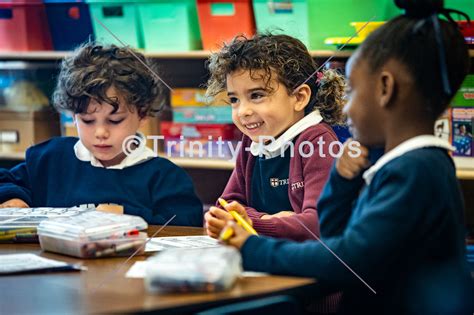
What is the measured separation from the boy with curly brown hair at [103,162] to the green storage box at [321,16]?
83 centimetres

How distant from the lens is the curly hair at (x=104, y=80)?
200cm

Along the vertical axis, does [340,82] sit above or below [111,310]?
above

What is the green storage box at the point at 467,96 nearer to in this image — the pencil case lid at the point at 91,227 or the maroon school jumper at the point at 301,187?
the maroon school jumper at the point at 301,187

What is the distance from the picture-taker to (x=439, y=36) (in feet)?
4.05

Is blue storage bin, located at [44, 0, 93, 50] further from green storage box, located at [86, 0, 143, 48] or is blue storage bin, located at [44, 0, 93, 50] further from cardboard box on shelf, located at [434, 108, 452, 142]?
cardboard box on shelf, located at [434, 108, 452, 142]

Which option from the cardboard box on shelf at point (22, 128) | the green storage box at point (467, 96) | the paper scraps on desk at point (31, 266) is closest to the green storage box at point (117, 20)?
the cardboard box on shelf at point (22, 128)

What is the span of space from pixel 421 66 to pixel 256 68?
60 cm

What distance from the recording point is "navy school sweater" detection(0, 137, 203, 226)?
1.95 meters

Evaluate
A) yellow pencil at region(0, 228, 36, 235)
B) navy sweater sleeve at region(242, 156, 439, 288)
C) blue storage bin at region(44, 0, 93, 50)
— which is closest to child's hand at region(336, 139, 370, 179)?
navy sweater sleeve at region(242, 156, 439, 288)

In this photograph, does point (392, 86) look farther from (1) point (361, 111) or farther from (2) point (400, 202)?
(2) point (400, 202)

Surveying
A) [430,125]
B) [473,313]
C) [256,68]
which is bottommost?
[473,313]

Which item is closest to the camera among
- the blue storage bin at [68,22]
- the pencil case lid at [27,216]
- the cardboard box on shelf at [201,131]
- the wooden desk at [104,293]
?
the wooden desk at [104,293]

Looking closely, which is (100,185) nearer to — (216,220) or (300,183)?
(300,183)

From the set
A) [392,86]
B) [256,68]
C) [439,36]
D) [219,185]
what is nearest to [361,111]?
[392,86]
